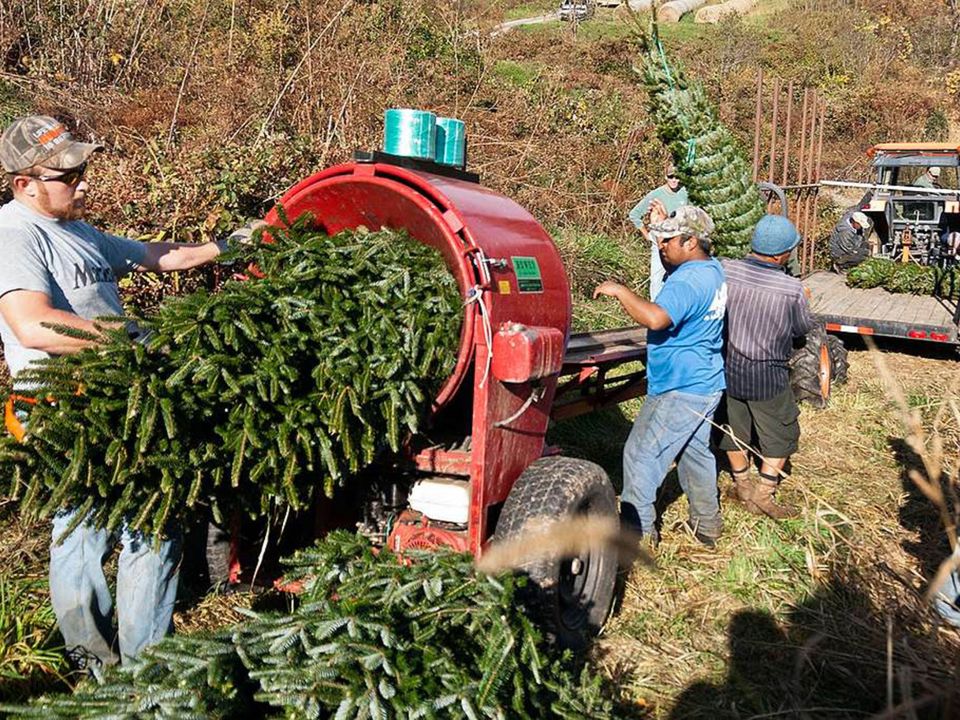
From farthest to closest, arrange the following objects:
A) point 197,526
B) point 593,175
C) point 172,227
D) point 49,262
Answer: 1. point 593,175
2. point 172,227
3. point 197,526
4. point 49,262

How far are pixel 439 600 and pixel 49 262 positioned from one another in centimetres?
184

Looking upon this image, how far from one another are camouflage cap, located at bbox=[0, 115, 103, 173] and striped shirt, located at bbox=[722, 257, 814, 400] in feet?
11.7

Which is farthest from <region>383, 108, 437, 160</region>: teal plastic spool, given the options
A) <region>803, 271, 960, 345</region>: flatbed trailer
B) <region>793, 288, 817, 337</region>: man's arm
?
<region>803, 271, 960, 345</region>: flatbed trailer

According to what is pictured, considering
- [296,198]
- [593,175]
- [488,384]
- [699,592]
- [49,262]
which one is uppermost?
[593,175]

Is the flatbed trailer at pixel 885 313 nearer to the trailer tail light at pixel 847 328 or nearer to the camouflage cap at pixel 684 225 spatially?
the trailer tail light at pixel 847 328

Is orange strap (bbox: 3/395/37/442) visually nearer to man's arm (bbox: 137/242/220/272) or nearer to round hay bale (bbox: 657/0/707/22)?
man's arm (bbox: 137/242/220/272)

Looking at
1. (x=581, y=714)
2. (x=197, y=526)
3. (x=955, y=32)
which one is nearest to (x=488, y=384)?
(x=581, y=714)

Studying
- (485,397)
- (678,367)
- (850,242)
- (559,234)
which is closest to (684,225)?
(678,367)

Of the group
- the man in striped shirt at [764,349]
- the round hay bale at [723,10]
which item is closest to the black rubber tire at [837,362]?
the man in striped shirt at [764,349]

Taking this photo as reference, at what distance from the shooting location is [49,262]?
2930mm

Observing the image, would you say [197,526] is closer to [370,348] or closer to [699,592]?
[370,348]

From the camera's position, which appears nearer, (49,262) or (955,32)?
(49,262)

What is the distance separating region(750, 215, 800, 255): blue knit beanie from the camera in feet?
15.8

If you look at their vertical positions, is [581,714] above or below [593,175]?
below
